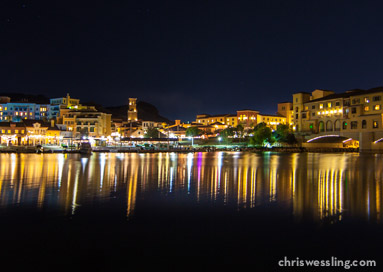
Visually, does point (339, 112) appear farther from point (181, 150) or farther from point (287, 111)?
point (287, 111)

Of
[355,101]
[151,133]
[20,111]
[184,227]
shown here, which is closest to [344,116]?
[355,101]

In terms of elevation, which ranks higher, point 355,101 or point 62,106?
point 62,106

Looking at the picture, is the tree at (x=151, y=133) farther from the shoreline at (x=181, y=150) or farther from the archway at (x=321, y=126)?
the archway at (x=321, y=126)

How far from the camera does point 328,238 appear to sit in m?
6.10

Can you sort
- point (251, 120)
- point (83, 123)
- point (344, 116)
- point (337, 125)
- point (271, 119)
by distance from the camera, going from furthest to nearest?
point (271, 119) < point (251, 120) < point (83, 123) < point (337, 125) < point (344, 116)

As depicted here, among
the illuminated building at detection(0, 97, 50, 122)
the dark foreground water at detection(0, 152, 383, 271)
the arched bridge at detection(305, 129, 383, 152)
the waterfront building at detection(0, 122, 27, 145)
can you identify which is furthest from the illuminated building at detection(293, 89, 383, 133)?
the illuminated building at detection(0, 97, 50, 122)

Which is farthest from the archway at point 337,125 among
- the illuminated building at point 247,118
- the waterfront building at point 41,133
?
the waterfront building at point 41,133

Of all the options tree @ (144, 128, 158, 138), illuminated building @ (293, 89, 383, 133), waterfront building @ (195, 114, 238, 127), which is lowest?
tree @ (144, 128, 158, 138)

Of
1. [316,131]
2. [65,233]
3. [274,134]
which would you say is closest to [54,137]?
[274,134]

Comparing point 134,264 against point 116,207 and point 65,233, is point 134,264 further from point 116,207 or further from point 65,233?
point 116,207

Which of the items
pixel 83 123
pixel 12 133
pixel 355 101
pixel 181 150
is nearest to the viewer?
pixel 355 101

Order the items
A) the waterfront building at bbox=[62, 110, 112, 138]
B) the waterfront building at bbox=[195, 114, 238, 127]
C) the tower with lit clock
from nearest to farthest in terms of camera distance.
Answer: the waterfront building at bbox=[62, 110, 112, 138], the waterfront building at bbox=[195, 114, 238, 127], the tower with lit clock

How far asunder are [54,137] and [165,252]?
59.9m

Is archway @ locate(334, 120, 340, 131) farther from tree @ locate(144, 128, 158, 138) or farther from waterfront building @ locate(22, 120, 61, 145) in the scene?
waterfront building @ locate(22, 120, 61, 145)
